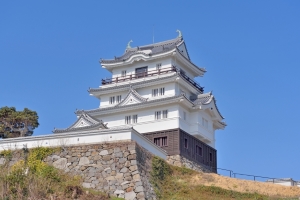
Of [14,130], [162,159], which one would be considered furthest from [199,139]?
[14,130]

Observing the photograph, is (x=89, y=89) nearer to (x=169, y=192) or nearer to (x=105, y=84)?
(x=105, y=84)

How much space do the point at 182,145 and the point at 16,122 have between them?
14.9m

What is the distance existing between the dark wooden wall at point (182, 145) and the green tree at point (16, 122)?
409 inches

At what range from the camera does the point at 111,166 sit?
96.4ft

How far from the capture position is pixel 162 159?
32.7 meters

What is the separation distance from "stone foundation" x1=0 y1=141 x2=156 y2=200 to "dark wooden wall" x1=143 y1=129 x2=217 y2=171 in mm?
10727

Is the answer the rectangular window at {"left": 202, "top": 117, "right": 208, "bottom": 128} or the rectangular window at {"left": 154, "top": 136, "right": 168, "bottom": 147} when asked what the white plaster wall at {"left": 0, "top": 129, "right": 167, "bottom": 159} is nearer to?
the rectangular window at {"left": 154, "top": 136, "right": 168, "bottom": 147}

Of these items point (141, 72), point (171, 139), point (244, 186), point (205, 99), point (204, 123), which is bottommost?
point (244, 186)

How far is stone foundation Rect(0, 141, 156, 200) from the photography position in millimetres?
28297

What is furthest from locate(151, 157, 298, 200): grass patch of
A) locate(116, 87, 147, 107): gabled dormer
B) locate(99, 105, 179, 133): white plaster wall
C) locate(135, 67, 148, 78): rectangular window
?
locate(135, 67, 148, 78): rectangular window

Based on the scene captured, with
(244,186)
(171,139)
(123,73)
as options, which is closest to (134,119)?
(171,139)

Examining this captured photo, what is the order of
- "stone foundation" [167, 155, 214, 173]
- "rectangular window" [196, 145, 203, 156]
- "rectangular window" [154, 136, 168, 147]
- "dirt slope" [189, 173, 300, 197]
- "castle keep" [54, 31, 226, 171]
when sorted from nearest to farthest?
"dirt slope" [189, 173, 300, 197] < "stone foundation" [167, 155, 214, 173] < "rectangular window" [154, 136, 168, 147] < "castle keep" [54, 31, 226, 171] < "rectangular window" [196, 145, 203, 156]

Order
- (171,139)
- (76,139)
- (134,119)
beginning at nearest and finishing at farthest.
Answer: (76,139)
(171,139)
(134,119)

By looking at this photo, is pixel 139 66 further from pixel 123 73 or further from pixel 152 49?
pixel 152 49
